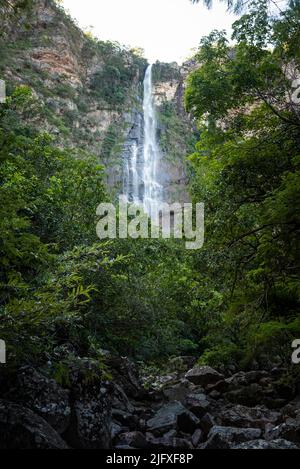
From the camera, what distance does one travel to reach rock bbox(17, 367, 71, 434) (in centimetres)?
534

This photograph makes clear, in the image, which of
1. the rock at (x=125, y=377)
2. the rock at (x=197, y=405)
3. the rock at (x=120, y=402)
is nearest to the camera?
the rock at (x=120, y=402)

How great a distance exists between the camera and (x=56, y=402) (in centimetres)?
552

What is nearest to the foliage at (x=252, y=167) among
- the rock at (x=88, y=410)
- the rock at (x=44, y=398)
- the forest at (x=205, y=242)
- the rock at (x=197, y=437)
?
the forest at (x=205, y=242)

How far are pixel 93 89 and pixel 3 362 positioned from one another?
51737 millimetres

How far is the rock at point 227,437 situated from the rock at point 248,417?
2.94 feet

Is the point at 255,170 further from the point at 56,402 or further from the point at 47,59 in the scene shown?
the point at 47,59

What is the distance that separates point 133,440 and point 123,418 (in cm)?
121

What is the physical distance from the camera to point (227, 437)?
6133 millimetres

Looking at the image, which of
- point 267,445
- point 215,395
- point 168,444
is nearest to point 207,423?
point 168,444

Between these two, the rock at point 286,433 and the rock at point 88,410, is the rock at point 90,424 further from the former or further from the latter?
the rock at point 286,433

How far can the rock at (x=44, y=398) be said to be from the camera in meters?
5.34

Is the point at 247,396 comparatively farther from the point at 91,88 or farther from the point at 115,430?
the point at 91,88

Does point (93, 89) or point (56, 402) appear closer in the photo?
point (56, 402)
